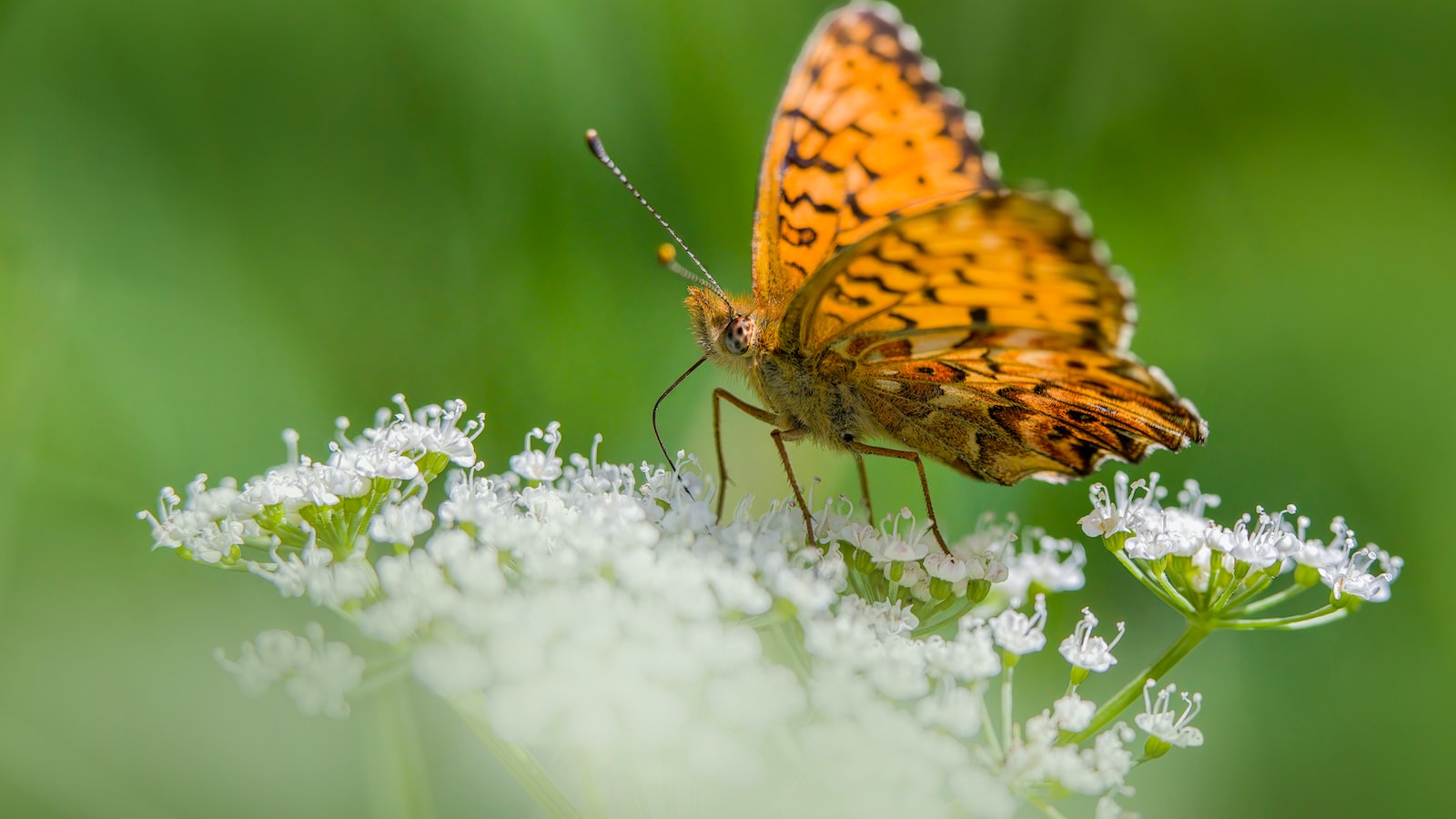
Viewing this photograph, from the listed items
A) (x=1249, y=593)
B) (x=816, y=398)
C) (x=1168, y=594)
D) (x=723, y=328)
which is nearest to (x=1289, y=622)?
(x=1249, y=593)

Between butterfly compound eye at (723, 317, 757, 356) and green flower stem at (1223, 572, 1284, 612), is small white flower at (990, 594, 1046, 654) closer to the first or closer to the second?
green flower stem at (1223, 572, 1284, 612)

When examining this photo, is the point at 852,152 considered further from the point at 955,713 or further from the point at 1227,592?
the point at 955,713

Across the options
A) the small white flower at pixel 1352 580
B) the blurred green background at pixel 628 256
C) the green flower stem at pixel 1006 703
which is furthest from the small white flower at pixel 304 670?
the small white flower at pixel 1352 580

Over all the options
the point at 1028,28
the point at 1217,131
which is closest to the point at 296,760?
the point at 1028,28

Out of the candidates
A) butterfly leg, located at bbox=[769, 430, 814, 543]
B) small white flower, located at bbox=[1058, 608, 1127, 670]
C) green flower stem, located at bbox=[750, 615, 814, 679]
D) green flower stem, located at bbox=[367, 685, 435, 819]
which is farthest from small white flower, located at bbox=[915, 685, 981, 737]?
green flower stem, located at bbox=[367, 685, 435, 819]

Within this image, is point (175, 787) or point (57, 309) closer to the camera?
point (175, 787)

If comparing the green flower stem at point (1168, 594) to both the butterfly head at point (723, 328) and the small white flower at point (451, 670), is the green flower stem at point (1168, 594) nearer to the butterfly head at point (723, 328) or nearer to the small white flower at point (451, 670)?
the butterfly head at point (723, 328)

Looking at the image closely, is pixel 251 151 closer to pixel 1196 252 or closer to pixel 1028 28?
pixel 1028 28
